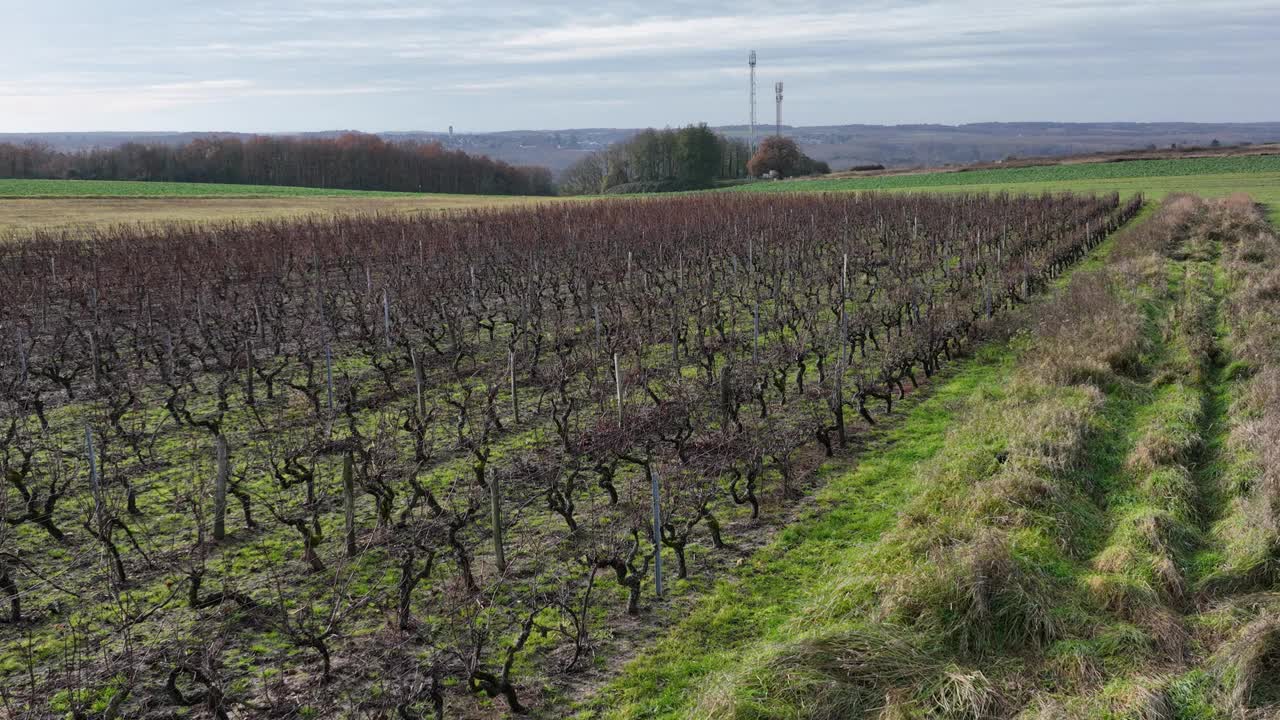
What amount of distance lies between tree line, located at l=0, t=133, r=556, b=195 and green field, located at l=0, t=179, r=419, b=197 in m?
12.1

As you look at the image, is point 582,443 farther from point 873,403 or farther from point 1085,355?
point 1085,355

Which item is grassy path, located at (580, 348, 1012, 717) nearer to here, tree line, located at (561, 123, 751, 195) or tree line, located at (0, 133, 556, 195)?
tree line, located at (561, 123, 751, 195)

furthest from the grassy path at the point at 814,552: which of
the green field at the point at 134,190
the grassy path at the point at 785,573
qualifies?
the green field at the point at 134,190

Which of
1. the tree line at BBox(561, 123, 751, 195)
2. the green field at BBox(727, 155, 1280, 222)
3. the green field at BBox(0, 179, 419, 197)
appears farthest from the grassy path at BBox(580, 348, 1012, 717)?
the tree line at BBox(561, 123, 751, 195)

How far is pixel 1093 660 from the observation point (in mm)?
6082

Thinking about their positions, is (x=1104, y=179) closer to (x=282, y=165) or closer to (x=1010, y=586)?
(x=1010, y=586)

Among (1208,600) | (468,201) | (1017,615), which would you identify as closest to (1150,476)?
(1208,600)

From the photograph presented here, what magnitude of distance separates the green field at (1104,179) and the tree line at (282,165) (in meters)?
27.1

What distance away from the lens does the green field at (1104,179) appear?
173ft

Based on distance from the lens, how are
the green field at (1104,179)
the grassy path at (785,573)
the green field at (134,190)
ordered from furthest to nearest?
the green field at (134,190), the green field at (1104,179), the grassy path at (785,573)

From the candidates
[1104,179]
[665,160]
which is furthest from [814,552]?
[665,160]

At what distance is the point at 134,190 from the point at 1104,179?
204ft

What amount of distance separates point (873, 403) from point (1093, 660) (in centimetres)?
672

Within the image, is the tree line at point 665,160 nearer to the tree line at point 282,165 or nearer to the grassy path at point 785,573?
the tree line at point 282,165
